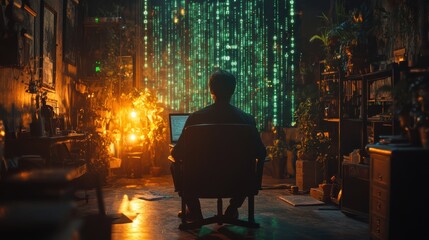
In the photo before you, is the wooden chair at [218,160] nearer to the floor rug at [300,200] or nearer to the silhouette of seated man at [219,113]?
the silhouette of seated man at [219,113]

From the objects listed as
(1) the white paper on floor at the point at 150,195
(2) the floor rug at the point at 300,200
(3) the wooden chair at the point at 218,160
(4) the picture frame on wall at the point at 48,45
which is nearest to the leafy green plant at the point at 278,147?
(2) the floor rug at the point at 300,200

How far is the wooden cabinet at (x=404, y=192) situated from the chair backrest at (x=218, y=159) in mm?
1150

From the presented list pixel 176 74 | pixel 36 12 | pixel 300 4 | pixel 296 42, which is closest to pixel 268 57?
pixel 296 42

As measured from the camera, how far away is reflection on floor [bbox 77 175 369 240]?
4.34 m

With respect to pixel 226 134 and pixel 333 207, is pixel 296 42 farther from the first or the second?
pixel 226 134

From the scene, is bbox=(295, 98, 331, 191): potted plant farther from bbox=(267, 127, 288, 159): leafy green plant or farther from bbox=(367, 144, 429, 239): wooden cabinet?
bbox=(367, 144, 429, 239): wooden cabinet

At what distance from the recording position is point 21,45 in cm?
529

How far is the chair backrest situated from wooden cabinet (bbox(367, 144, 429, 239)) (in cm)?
115

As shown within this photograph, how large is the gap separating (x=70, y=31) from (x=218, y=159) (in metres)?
4.95

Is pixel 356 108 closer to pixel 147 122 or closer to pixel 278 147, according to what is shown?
pixel 278 147

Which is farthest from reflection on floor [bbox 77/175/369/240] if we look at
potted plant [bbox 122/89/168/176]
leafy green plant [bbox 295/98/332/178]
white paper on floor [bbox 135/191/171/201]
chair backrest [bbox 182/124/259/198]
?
potted plant [bbox 122/89/168/176]

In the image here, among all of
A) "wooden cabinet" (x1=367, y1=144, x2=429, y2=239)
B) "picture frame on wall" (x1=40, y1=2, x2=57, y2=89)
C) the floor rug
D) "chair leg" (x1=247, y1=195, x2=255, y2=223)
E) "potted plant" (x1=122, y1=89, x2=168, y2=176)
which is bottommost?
the floor rug

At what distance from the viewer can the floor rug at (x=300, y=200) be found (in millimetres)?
5929

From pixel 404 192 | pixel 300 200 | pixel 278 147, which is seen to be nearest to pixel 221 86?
pixel 404 192
